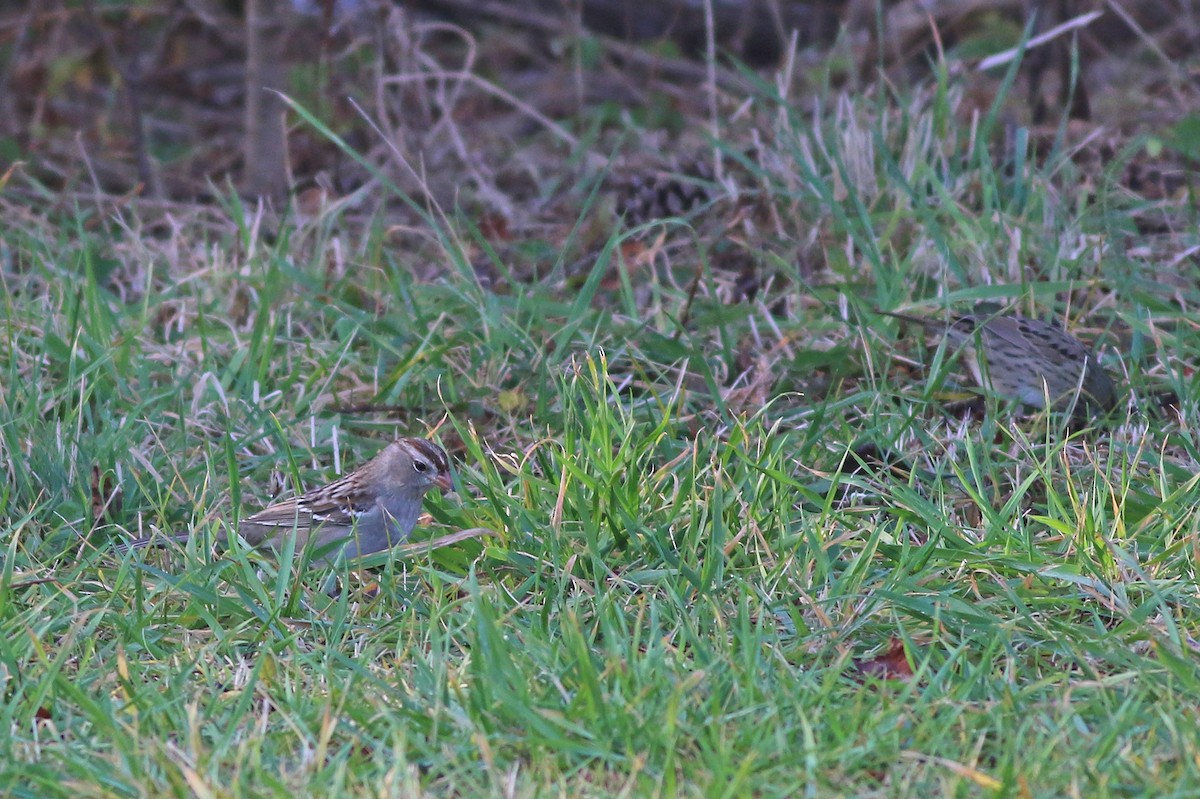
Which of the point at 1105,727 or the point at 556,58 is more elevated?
the point at 1105,727

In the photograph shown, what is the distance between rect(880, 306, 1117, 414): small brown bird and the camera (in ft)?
15.9

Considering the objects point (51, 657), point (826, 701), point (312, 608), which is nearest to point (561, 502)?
point (312, 608)

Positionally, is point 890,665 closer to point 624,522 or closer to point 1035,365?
point 624,522

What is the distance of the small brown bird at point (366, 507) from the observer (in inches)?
169

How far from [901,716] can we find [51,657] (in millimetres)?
2014

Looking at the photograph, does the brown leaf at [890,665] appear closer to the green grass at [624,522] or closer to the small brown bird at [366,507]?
the green grass at [624,522]

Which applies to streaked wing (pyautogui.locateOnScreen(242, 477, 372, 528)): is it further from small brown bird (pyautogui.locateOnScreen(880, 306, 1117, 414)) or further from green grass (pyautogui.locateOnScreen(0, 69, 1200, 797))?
small brown bird (pyautogui.locateOnScreen(880, 306, 1117, 414))

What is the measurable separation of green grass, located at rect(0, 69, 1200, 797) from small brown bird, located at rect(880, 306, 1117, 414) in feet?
0.46

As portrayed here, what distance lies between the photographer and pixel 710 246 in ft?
20.7

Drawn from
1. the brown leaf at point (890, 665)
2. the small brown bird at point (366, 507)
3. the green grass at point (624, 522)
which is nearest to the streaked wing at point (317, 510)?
the small brown bird at point (366, 507)

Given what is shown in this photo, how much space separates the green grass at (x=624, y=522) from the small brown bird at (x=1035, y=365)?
0.46 ft

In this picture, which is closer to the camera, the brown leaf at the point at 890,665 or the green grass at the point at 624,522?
the green grass at the point at 624,522

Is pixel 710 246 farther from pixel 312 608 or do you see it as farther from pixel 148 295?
pixel 312 608

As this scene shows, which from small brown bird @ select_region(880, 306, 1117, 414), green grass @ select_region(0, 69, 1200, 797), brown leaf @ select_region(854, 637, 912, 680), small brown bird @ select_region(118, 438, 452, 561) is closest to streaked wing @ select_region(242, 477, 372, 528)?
small brown bird @ select_region(118, 438, 452, 561)
